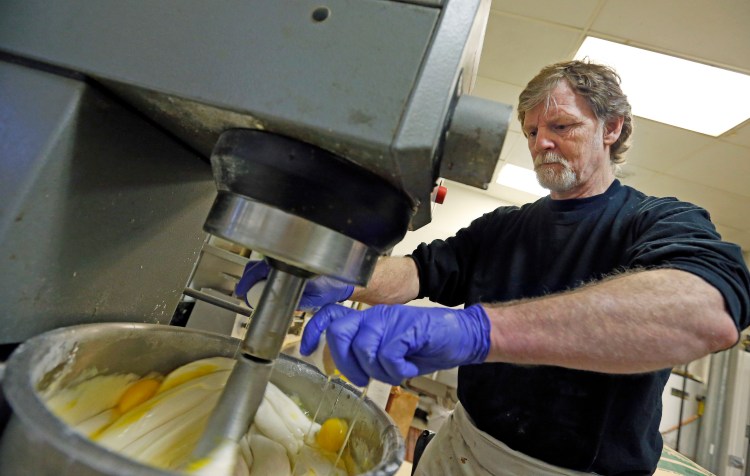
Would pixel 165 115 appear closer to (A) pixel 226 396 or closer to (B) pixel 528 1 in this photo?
(A) pixel 226 396

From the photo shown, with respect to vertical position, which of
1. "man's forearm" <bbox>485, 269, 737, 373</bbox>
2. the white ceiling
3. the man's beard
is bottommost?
"man's forearm" <bbox>485, 269, 737, 373</bbox>

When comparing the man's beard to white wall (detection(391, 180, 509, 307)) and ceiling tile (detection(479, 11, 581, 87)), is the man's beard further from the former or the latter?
white wall (detection(391, 180, 509, 307))

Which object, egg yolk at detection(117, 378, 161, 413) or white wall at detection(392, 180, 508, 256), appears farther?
white wall at detection(392, 180, 508, 256)

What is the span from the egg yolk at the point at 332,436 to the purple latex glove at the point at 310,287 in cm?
22

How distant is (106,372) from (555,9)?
2205 mm

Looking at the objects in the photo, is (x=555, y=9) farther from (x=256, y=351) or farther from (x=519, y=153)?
(x=256, y=351)

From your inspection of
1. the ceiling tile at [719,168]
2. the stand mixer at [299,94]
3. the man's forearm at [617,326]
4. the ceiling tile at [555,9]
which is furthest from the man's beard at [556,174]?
the ceiling tile at [719,168]

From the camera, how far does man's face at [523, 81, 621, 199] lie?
117cm

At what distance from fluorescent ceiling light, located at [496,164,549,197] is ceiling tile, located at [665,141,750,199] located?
1.11m

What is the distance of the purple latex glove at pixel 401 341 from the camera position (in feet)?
1.55

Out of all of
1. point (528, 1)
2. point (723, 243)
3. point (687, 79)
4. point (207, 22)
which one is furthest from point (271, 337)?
point (687, 79)

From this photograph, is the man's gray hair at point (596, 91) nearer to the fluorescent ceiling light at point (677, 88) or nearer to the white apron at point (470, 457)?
the fluorescent ceiling light at point (677, 88)

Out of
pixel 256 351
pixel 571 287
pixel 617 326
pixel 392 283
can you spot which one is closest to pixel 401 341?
pixel 256 351

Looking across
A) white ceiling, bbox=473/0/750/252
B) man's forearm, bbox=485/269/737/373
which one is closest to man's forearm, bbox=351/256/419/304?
man's forearm, bbox=485/269/737/373
